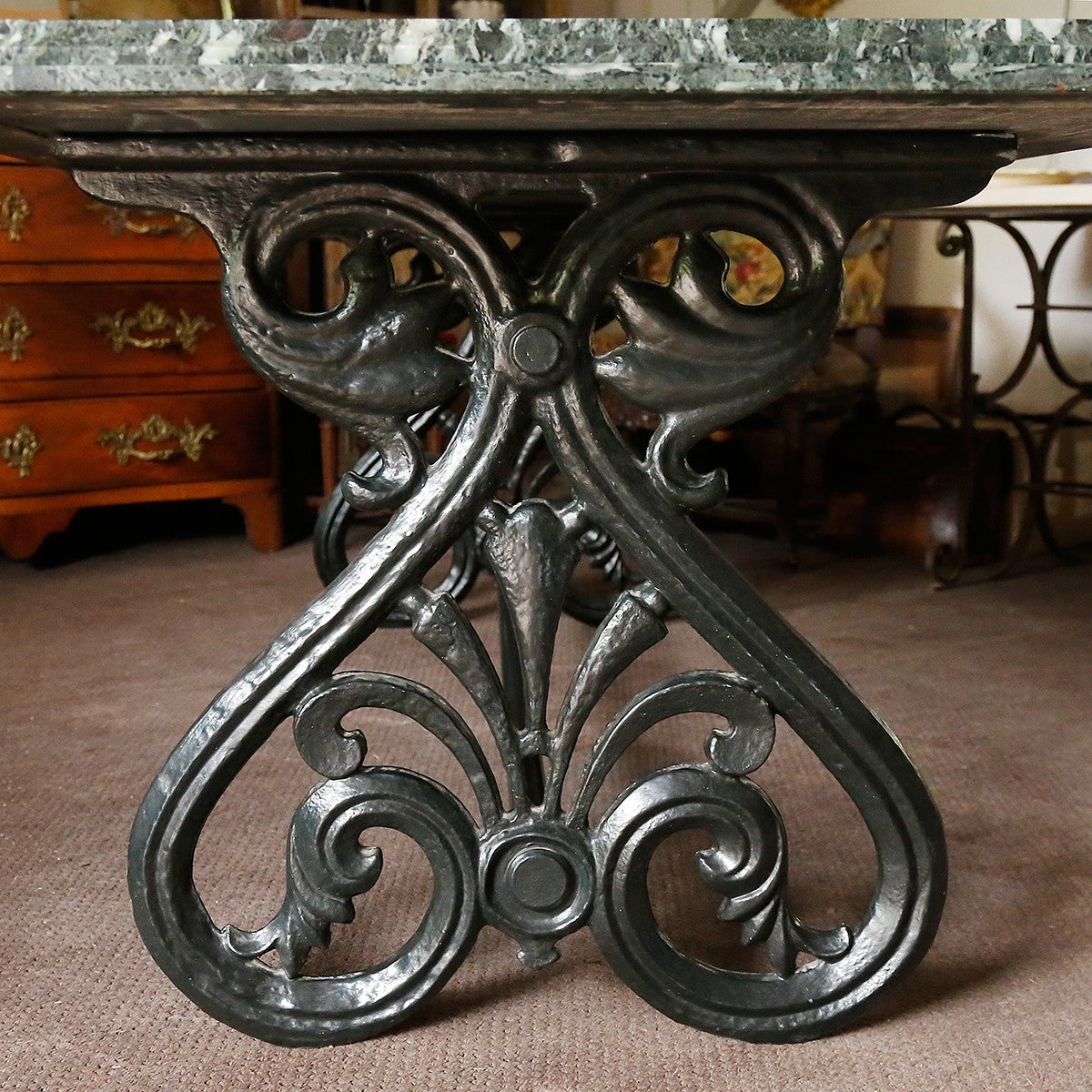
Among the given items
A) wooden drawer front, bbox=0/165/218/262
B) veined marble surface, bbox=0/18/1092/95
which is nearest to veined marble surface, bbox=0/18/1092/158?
veined marble surface, bbox=0/18/1092/95

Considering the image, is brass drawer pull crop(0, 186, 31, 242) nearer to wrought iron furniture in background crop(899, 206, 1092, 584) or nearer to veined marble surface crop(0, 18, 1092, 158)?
wrought iron furniture in background crop(899, 206, 1092, 584)

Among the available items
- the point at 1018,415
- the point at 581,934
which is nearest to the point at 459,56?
the point at 581,934

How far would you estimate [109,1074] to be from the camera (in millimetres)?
842

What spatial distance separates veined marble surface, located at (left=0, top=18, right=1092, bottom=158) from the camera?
602 mm

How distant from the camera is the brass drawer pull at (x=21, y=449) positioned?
2.27 meters

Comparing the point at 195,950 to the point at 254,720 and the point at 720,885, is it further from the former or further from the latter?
the point at 720,885

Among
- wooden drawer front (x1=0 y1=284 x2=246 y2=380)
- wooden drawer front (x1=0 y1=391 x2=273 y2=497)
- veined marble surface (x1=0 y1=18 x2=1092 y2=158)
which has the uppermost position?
veined marble surface (x1=0 y1=18 x2=1092 y2=158)

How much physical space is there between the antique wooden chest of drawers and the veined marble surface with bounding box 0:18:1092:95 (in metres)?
1.77

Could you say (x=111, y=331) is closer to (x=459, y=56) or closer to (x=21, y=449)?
(x=21, y=449)

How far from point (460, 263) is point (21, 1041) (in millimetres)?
616

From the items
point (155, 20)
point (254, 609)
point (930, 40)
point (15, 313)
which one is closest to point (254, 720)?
point (155, 20)

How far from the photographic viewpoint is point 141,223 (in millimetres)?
2318

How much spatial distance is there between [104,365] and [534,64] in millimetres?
1946

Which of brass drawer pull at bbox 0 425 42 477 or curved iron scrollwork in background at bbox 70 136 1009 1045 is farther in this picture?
brass drawer pull at bbox 0 425 42 477
